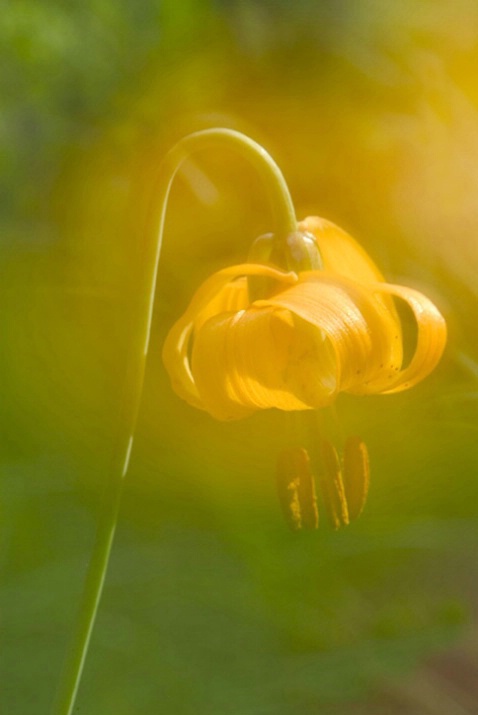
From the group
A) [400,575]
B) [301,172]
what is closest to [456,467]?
[400,575]

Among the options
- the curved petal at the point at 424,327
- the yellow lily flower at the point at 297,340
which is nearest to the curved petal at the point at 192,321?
the yellow lily flower at the point at 297,340

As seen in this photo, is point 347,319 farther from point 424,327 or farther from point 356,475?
point 356,475

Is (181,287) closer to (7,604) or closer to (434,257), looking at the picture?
(434,257)

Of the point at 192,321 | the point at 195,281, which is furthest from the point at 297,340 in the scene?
the point at 195,281

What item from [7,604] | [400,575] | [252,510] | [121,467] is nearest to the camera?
[121,467]

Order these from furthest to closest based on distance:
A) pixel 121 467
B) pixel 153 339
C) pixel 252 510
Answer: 1. pixel 252 510
2. pixel 153 339
3. pixel 121 467

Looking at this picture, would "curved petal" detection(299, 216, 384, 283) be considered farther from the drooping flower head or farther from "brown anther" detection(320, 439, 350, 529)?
"brown anther" detection(320, 439, 350, 529)

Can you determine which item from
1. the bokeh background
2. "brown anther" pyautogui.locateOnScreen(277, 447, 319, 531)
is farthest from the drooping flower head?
the bokeh background
